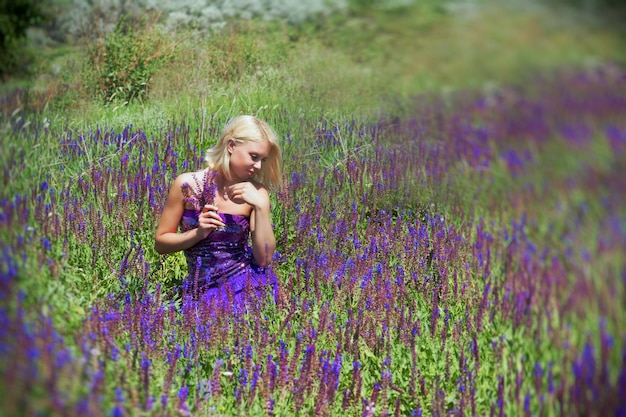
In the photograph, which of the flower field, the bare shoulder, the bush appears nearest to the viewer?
the flower field

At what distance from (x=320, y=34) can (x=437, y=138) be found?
0.82 m

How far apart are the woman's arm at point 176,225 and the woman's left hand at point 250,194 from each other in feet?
0.46

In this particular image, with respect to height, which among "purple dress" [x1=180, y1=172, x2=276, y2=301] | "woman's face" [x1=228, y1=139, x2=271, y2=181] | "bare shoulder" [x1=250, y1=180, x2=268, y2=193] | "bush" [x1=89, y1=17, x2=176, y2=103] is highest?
"bush" [x1=89, y1=17, x2=176, y2=103]

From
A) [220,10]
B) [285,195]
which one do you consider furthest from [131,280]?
[220,10]

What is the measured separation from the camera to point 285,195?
4.11 meters

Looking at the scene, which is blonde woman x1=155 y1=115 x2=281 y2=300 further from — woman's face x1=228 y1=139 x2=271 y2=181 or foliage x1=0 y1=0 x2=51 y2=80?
foliage x1=0 y1=0 x2=51 y2=80

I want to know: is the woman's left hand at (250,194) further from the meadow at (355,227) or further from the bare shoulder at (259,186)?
the meadow at (355,227)

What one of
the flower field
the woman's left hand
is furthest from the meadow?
the woman's left hand

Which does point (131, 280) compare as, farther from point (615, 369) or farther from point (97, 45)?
point (615, 369)

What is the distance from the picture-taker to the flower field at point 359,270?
2350 mm

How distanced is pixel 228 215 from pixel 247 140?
40cm

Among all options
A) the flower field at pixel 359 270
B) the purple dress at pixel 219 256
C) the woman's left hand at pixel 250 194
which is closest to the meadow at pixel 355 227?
the flower field at pixel 359 270

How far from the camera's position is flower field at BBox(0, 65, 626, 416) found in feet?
7.71

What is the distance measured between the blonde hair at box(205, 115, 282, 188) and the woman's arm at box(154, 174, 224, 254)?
0.17 m
